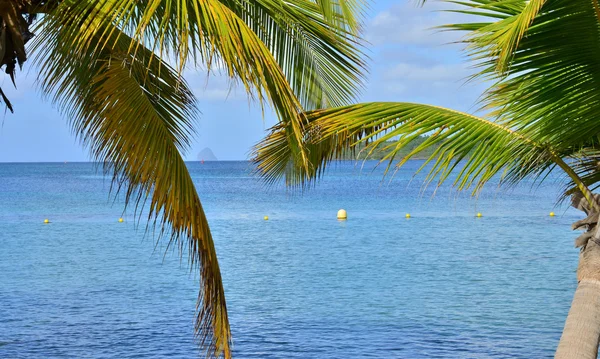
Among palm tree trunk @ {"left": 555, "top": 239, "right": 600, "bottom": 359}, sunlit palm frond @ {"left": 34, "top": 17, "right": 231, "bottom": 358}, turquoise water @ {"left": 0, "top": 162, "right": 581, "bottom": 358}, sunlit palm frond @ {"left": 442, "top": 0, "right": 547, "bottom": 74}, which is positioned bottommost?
turquoise water @ {"left": 0, "top": 162, "right": 581, "bottom": 358}

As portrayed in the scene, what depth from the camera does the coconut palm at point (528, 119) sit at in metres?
4.25

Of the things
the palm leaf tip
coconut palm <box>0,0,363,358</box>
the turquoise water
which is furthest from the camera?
the turquoise water

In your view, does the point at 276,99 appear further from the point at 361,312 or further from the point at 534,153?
the point at 361,312

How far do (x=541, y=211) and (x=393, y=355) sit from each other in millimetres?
28368

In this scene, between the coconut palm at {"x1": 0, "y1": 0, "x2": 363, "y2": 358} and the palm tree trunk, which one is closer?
the coconut palm at {"x1": 0, "y1": 0, "x2": 363, "y2": 358}

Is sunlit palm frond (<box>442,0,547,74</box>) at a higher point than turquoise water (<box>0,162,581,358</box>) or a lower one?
higher

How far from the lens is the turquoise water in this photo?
12.4 metres

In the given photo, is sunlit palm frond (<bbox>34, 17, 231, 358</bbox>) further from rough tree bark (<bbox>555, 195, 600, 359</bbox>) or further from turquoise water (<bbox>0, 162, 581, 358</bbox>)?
rough tree bark (<bbox>555, 195, 600, 359</bbox>)

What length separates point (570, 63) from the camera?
174 inches

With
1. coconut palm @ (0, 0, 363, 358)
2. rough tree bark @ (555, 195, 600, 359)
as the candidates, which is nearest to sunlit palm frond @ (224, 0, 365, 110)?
coconut palm @ (0, 0, 363, 358)

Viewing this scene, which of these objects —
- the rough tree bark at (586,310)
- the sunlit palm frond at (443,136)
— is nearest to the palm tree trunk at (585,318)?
the rough tree bark at (586,310)

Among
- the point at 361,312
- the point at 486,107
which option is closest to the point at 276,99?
the point at 486,107

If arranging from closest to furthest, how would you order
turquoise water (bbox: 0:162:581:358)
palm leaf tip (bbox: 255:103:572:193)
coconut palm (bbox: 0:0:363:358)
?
coconut palm (bbox: 0:0:363:358)
palm leaf tip (bbox: 255:103:572:193)
turquoise water (bbox: 0:162:581:358)

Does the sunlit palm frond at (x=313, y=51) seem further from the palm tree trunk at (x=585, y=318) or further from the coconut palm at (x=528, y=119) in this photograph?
the palm tree trunk at (x=585, y=318)
